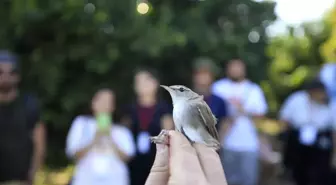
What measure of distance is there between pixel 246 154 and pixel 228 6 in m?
2.82

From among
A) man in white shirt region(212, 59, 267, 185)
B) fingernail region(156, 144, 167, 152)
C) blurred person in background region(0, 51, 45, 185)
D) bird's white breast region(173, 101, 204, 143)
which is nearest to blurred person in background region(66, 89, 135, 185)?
blurred person in background region(0, 51, 45, 185)

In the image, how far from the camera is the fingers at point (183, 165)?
1.79 meters

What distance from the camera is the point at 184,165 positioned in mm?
1873

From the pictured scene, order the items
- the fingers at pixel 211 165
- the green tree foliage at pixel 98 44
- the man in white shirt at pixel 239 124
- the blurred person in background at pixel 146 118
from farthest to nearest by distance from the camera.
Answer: the green tree foliage at pixel 98 44, the man in white shirt at pixel 239 124, the blurred person in background at pixel 146 118, the fingers at pixel 211 165

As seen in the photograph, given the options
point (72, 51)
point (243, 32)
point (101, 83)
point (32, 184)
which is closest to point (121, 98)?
point (101, 83)

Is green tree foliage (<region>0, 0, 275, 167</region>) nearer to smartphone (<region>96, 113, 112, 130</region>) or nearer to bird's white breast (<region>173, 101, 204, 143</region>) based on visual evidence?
smartphone (<region>96, 113, 112, 130</region>)

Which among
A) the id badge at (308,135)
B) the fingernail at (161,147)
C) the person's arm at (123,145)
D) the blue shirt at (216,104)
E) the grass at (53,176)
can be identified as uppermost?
the fingernail at (161,147)

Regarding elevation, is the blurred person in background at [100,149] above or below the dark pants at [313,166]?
above

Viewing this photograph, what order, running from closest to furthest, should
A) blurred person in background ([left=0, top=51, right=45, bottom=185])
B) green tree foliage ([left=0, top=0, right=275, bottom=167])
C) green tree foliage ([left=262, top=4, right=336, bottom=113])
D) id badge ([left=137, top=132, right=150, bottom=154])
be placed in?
blurred person in background ([left=0, top=51, right=45, bottom=185]) < id badge ([left=137, top=132, right=150, bottom=154]) < green tree foliage ([left=0, top=0, right=275, bottom=167]) < green tree foliage ([left=262, top=4, right=336, bottom=113])

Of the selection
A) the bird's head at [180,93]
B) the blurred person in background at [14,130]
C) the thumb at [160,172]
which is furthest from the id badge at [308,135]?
the thumb at [160,172]

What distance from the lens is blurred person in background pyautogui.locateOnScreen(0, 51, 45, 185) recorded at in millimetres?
5012

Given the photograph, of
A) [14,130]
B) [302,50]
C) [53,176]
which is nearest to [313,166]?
[53,176]

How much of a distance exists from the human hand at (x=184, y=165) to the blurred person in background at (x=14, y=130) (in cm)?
304

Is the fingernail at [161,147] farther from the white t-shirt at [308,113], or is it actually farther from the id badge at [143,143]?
the white t-shirt at [308,113]
